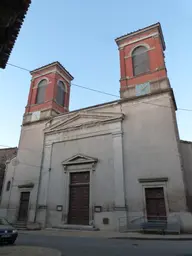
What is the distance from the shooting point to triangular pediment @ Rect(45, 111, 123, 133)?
605 inches

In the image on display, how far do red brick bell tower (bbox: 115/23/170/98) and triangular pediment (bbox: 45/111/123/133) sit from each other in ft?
6.85

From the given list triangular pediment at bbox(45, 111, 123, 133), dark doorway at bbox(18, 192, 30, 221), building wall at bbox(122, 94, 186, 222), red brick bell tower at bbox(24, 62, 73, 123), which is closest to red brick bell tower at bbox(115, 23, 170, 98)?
building wall at bbox(122, 94, 186, 222)

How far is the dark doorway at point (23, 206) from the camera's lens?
15548 mm

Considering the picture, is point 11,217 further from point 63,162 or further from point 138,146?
point 138,146

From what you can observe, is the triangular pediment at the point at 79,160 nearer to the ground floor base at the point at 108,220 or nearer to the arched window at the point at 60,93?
the ground floor base at the point at 108,220

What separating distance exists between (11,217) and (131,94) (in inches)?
540

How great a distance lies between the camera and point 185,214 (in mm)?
10742

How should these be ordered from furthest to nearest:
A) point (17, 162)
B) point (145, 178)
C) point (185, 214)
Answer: point (17, 162) → point (145, 178) → point (185, 214)

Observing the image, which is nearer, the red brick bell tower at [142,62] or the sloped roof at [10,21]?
the sloped roof at [10,21]

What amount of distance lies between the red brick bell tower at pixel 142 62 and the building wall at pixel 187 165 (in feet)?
14.3

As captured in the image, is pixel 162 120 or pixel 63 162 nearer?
pixel 162 120

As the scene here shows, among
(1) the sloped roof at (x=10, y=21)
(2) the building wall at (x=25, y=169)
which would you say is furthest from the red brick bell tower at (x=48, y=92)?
(1) the sloped roof at (x=10, y=21)

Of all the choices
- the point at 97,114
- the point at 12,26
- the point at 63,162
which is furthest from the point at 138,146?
the point at 12,26

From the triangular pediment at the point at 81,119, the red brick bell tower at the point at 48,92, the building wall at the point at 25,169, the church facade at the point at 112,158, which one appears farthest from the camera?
the red brick bell tower at the point at 48,92
